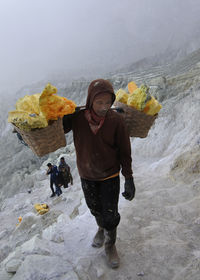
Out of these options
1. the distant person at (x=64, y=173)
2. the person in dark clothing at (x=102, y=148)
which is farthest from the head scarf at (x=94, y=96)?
the distant person at (x=64, y=173)

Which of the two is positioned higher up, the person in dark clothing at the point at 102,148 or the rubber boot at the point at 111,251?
the person in dark clothing at the point at 102,148

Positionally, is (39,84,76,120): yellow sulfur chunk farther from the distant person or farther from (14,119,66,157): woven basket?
the distant person

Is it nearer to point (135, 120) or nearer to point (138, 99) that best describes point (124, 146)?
point (135, 120)

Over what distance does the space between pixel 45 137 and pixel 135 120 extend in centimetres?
83

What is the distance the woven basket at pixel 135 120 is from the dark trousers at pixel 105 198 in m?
0.47

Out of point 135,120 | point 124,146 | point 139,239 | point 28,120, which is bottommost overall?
point 139,239

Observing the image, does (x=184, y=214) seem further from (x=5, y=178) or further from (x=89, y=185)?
(x=5, y=178)

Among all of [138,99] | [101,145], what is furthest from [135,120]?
[101,145]

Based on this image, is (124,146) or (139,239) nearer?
(124,146)

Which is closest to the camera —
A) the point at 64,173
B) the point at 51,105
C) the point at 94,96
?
the point at 51,105

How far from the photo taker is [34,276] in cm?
206

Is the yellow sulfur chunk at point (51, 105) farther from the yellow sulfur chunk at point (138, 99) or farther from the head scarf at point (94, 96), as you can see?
the yellow sulfur chunk at point (138, 99)

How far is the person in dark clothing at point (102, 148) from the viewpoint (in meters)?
1.92

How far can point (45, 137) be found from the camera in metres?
1.78
